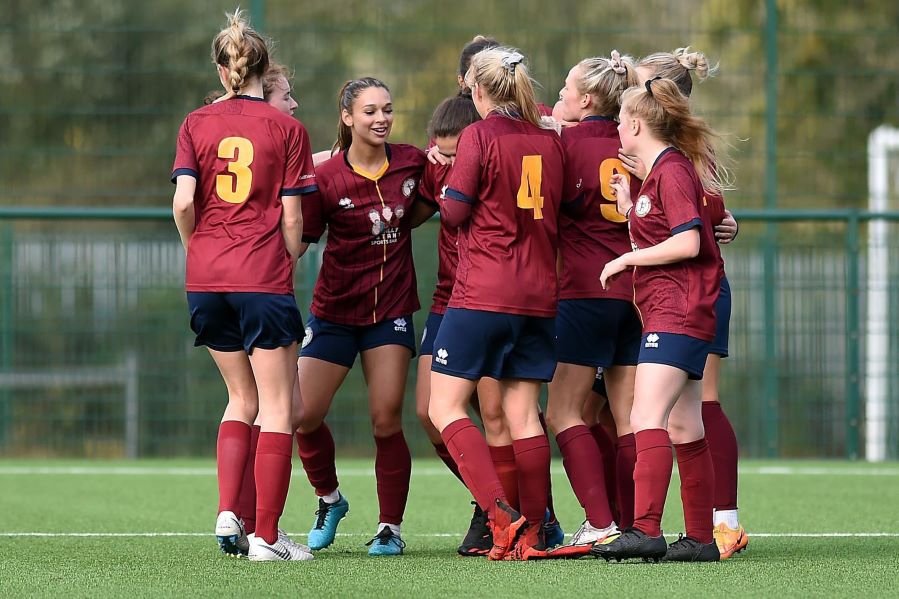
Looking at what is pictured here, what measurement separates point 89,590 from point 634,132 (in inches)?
91.8

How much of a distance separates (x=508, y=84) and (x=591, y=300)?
0.86 m

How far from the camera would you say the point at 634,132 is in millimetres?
5199

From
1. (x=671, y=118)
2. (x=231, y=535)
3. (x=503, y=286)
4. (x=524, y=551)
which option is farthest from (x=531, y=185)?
(x=231, y=535)

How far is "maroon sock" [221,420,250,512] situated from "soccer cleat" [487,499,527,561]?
35.7 inches

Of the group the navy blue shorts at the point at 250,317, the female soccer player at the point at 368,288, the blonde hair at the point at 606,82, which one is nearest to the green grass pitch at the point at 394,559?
the female soccer player at the point at 368,288

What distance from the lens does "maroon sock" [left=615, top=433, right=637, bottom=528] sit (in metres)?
5.70

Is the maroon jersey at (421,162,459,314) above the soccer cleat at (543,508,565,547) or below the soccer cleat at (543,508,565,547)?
above

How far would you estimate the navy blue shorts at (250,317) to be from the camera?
5.21 metres

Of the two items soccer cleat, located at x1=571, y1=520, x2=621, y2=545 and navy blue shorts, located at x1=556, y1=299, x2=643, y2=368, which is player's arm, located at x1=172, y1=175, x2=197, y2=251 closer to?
navy blue shorts, located at x1=556, y1=299, x2=643, y2=368

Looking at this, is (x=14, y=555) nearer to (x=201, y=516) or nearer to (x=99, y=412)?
(x=201, y=516)

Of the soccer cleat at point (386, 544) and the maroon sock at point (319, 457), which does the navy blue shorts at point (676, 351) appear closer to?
the soccer cleat at point (386, 544)

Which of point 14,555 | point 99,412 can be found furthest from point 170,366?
point 14,555

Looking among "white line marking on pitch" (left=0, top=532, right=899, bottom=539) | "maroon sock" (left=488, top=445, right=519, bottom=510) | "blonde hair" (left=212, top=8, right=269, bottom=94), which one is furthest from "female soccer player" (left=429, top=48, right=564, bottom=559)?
"white line marking on pitch" (left=0, top=532, right=899, bottom=539)

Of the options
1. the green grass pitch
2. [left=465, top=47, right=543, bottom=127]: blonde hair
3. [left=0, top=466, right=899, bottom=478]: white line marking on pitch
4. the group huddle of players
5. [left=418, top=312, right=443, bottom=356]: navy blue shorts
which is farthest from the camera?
[left=0, top=466, right=899, bottom=478]: white line marking on pitch
